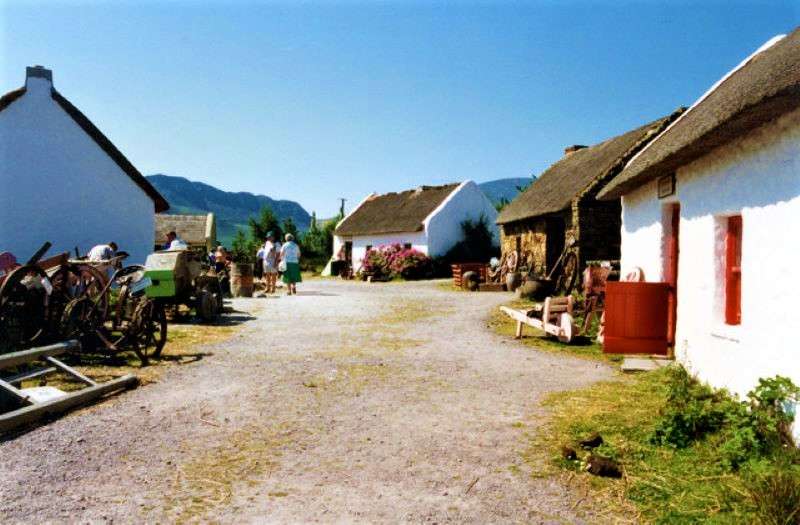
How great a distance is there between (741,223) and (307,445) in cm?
511

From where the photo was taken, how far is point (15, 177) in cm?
1697

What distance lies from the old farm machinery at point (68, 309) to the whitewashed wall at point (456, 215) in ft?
73.7

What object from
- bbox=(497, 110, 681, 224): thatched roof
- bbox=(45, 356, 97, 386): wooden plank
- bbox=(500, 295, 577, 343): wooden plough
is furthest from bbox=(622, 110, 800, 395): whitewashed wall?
bbox=(497, 110, 681, 224): thatched roof

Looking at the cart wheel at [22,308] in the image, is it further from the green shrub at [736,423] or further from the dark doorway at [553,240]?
the dark doorway at [553,240]

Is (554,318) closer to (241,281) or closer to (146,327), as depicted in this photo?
(146,327)

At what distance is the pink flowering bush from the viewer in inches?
1163

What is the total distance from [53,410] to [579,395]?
5.27 meters

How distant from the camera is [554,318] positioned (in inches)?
413

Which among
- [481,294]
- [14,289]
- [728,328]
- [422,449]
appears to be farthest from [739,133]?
[481,294]

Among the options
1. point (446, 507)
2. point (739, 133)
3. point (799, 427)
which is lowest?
point (446, 507)

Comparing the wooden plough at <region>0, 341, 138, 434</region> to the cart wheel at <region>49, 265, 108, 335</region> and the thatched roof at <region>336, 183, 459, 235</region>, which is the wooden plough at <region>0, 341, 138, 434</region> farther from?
the thatched roof at <region>336, 183, 459, 235</region>

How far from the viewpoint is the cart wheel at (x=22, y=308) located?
746cm

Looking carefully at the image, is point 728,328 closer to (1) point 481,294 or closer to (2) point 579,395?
(2) point 579,395

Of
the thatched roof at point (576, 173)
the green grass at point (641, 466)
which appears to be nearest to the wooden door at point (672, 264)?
the green grass at point (641, 466)
